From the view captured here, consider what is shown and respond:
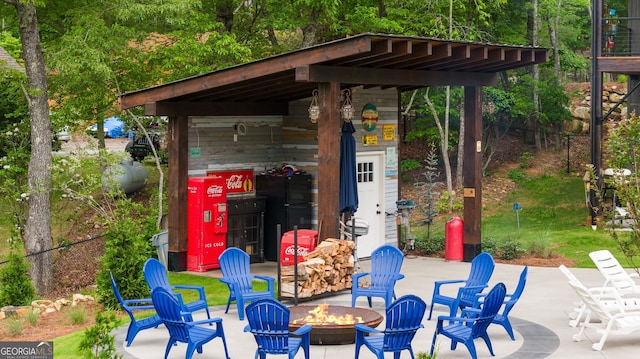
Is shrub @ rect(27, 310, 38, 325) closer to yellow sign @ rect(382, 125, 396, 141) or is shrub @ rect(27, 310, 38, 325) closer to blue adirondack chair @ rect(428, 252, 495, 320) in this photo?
blue adirondack chair @ rect(428, 252, 495, 320)

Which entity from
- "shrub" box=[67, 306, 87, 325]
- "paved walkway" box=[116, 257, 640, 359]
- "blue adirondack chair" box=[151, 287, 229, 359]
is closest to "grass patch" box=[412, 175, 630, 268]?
"paved walkway" box=[116, 257, 640, 359]

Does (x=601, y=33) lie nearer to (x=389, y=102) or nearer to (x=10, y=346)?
(x=389, y=102)

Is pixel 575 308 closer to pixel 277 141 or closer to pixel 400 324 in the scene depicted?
pixel 400 324

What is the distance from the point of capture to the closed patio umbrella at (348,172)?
16.1m

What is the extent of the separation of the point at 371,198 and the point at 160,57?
283 inches

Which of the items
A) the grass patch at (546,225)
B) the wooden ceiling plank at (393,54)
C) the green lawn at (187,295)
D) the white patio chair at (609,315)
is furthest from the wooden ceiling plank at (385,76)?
the white patio chair at (609,315)

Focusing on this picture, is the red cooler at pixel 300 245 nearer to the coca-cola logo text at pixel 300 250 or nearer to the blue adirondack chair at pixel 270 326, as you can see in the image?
the coca-cola logo text at pixel 300 250

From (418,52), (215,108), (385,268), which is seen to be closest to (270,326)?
(385,268)

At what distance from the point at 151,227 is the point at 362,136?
169 inches

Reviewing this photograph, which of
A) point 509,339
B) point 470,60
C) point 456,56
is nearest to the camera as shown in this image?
point 509,339

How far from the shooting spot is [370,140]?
18.3 meters

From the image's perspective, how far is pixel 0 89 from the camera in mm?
25906

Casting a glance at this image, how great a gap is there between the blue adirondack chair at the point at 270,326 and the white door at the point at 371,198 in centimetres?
859

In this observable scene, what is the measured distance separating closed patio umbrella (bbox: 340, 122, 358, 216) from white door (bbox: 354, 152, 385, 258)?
1.63 m
